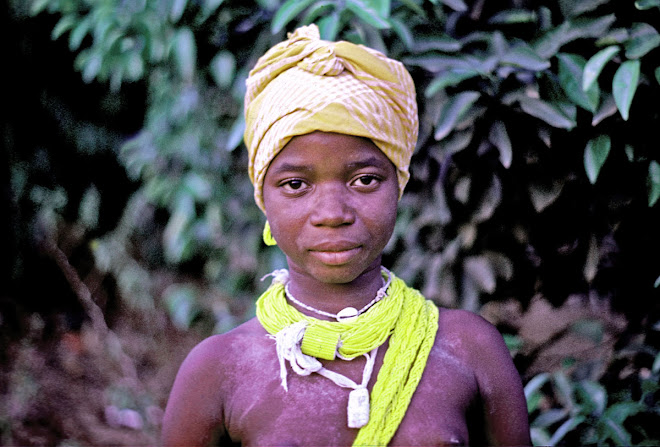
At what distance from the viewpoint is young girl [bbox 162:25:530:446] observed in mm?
1415

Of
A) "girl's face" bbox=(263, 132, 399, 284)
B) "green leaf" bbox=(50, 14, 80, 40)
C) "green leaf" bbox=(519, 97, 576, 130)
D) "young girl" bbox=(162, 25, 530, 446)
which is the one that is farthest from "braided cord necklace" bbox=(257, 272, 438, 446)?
"green leaf" bbox=(50, 14, 80, 40)

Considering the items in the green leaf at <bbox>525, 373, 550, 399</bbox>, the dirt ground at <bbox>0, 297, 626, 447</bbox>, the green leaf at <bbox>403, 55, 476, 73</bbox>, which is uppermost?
the green leaf at <bbox>403, 55, 476, 73</bbox>

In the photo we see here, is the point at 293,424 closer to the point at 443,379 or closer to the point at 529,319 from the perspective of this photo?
the point at 443,379

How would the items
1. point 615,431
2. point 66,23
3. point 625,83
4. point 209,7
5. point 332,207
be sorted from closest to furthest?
point 332,207, point 625,83, point 615,431, point 209,7, point 66,23

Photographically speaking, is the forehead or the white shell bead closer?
the forehead

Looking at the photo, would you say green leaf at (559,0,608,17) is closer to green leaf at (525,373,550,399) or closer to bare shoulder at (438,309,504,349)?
bare shoulder at (438,309,504,349)

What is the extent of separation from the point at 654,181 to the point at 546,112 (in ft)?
1.49

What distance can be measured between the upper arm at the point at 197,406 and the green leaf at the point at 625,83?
1408mm

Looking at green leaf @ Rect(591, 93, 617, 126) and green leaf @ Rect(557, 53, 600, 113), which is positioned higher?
green leaf @ Rect(557, 53, 600, 113)

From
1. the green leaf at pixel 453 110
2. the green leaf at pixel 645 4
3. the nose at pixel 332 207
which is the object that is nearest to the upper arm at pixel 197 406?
the nose at pixel 332 207

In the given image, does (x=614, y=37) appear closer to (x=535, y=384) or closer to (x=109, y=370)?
(x=535, y=384)

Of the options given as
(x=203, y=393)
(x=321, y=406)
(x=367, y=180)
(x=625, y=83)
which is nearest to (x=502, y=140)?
(x=625, y=83)

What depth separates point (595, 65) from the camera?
1.96 metres

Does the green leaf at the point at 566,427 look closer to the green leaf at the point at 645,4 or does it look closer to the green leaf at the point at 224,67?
the green leaf at the point at 645,4
